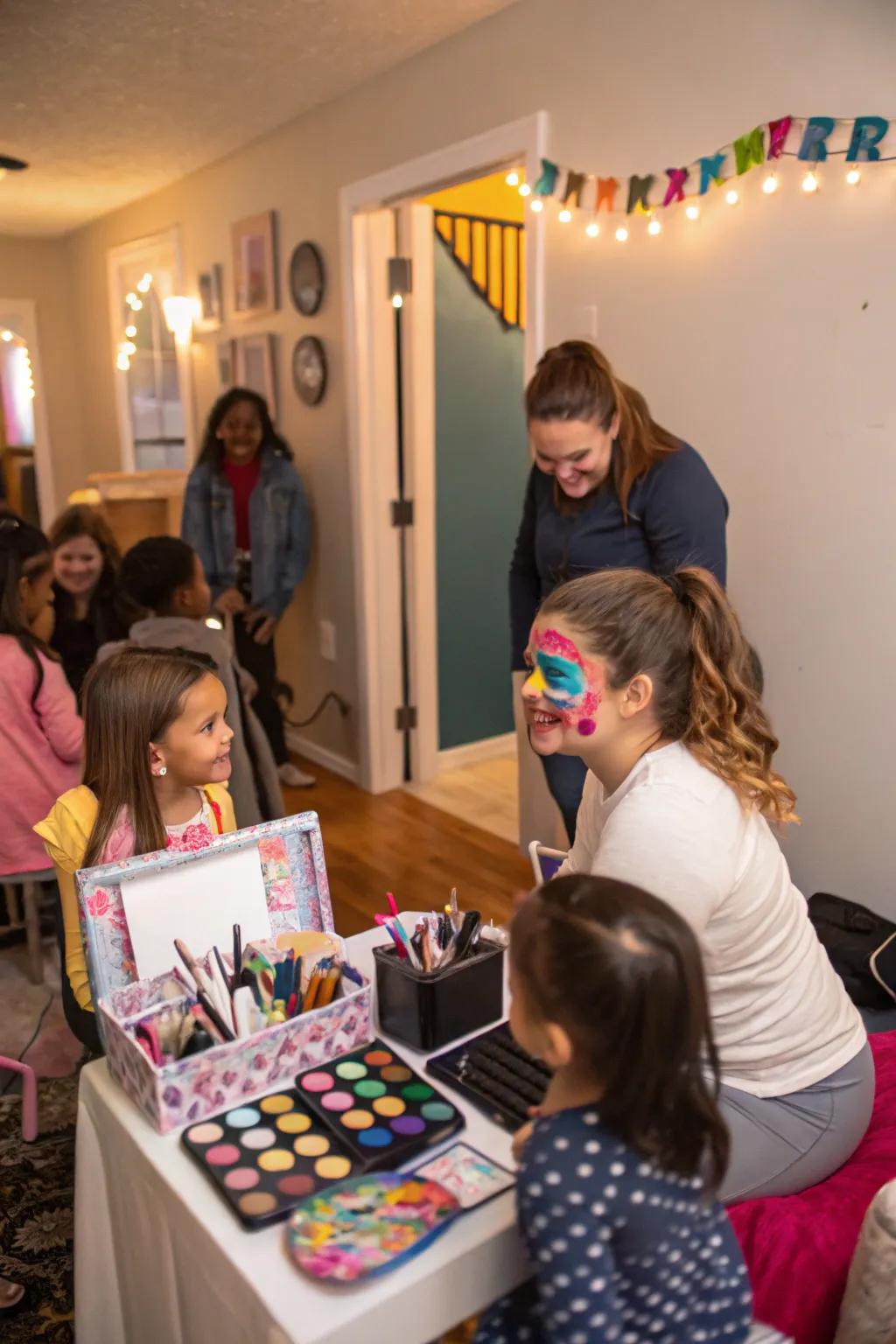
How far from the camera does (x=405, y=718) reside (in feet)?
12.8

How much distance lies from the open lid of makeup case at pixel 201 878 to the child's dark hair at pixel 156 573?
135cm

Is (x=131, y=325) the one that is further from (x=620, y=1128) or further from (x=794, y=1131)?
(x=620, y=1128)

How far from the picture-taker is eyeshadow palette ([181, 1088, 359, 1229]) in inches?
35.4

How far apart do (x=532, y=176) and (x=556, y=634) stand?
6.19 ft

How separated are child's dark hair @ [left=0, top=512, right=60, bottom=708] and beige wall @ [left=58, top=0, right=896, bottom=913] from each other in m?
1.47

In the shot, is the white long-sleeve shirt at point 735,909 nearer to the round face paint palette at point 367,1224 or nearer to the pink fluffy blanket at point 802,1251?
the pink fluffy blanket at point 802,1251

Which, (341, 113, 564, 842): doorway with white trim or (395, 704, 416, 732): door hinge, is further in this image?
(395, 704, 416, 732): door hinge

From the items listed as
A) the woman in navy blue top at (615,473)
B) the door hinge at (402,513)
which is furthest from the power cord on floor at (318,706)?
the woman in navy blue top at (615,473)

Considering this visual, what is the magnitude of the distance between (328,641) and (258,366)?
1.18m

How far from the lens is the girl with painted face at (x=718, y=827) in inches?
44.7

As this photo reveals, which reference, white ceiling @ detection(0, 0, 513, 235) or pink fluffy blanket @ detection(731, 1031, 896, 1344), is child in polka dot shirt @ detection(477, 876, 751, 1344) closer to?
pink fluffy blanket @ detection(731, 1031, 896, 1344)

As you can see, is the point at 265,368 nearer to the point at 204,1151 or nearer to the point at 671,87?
the point at 671,87

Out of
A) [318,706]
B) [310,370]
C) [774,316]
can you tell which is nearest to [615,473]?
[774,316]

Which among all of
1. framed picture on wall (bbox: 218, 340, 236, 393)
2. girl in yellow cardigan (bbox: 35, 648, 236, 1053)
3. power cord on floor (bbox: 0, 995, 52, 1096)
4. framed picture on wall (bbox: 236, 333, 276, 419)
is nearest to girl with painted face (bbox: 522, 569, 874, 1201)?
girl in yellow cardigan (bbox: 35, 648, 236, 1053)
